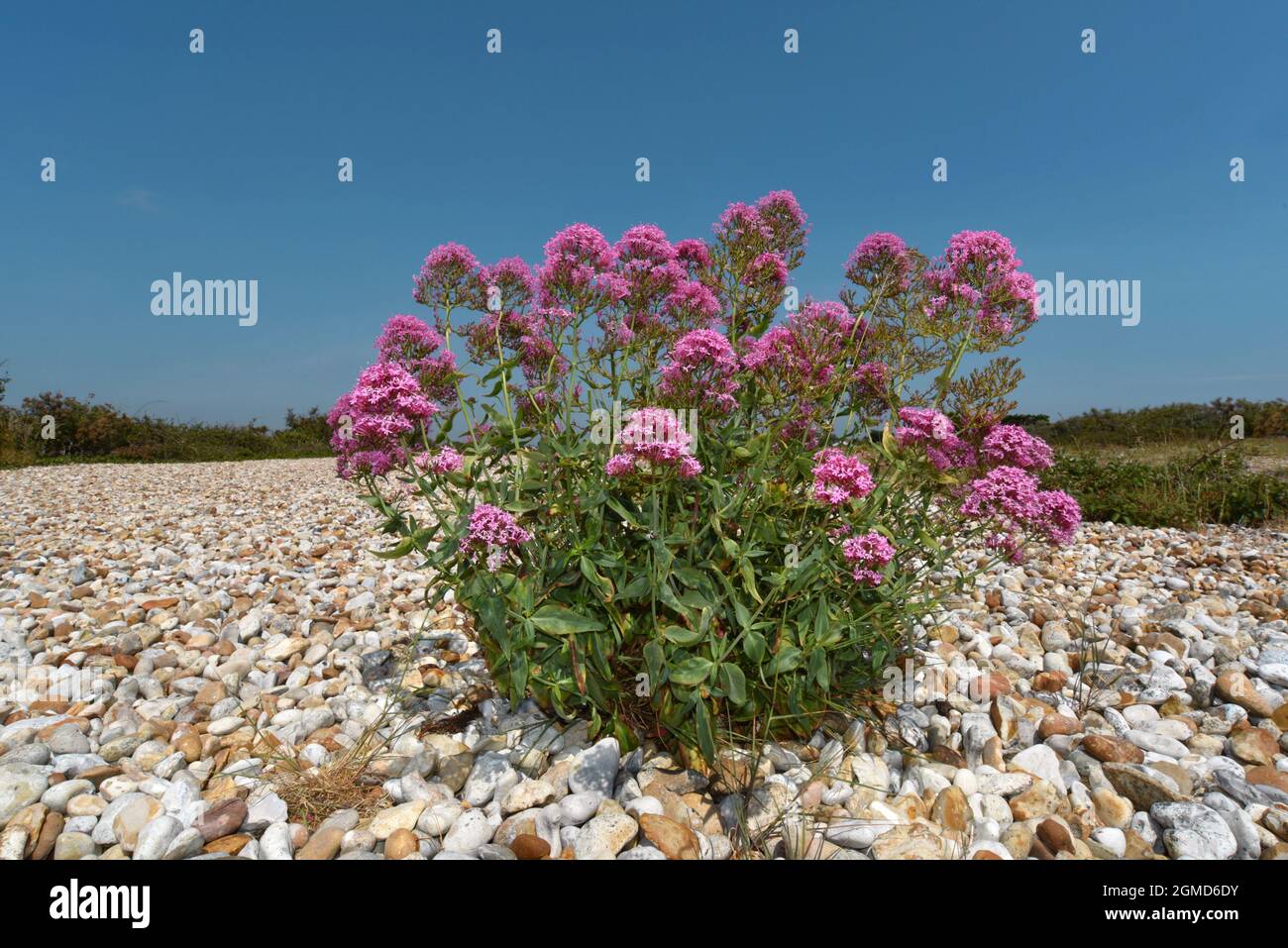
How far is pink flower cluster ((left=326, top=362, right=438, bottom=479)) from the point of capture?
9.62 feet

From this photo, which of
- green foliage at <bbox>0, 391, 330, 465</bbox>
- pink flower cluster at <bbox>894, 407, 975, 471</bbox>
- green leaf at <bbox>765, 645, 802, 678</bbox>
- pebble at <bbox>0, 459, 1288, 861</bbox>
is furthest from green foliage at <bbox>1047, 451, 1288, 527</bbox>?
green foliage at <bbox>0, 391, 330, 465</bbox>

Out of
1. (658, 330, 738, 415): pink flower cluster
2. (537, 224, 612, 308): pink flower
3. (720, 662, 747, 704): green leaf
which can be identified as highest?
(537, 224, 612, 308): pink flower

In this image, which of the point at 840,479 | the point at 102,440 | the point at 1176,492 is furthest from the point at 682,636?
the point at 102,440

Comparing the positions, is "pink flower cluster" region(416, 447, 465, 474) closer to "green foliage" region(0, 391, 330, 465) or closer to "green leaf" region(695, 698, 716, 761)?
"green leaf" region(695, 698, 716, 761)

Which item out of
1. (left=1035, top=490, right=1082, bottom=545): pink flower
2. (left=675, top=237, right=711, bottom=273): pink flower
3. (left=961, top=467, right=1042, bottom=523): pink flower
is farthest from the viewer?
(left=675, top=237, right=711, bottom=273): pink flower

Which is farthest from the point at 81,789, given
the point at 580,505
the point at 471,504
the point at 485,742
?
the point at 580,505

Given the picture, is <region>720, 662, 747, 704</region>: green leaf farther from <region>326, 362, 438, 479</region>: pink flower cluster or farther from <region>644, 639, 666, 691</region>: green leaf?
<region>326, 362, 438, 479</region>: pink flower cluster

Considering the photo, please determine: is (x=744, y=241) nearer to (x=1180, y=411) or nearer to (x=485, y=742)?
(x=485, y=742)

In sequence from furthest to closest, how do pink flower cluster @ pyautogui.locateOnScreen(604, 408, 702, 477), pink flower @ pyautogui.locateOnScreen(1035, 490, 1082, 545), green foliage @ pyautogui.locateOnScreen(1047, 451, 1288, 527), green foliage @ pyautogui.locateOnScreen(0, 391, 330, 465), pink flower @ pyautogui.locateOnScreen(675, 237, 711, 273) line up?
green foliage @ pyautogui.locateOnScreen(0, 391, 330, 465) → green foliage @ pyautogui.locateOnScreen(1047, 451, 1288, 527) → pink flower @ pyautogui.locateOnScreen(675, 237, 711, 273) → pink flower @ pyautogui.locateOnScreen(1035, 490, 1082, 545) → pink flower cluster @ pyautogui.locateOnScreen(604, 408, 702, 477)

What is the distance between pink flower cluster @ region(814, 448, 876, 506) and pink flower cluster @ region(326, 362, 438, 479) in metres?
1.56

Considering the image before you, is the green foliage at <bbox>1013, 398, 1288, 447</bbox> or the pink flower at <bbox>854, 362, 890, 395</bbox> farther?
the green foliage at <bbox>1013, 398, 1288, 447</bbox>

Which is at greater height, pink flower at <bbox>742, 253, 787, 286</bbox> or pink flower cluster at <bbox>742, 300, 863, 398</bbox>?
pink flower at <bbox>742, 253, 787, 286</bbox>

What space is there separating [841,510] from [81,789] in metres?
3.37
